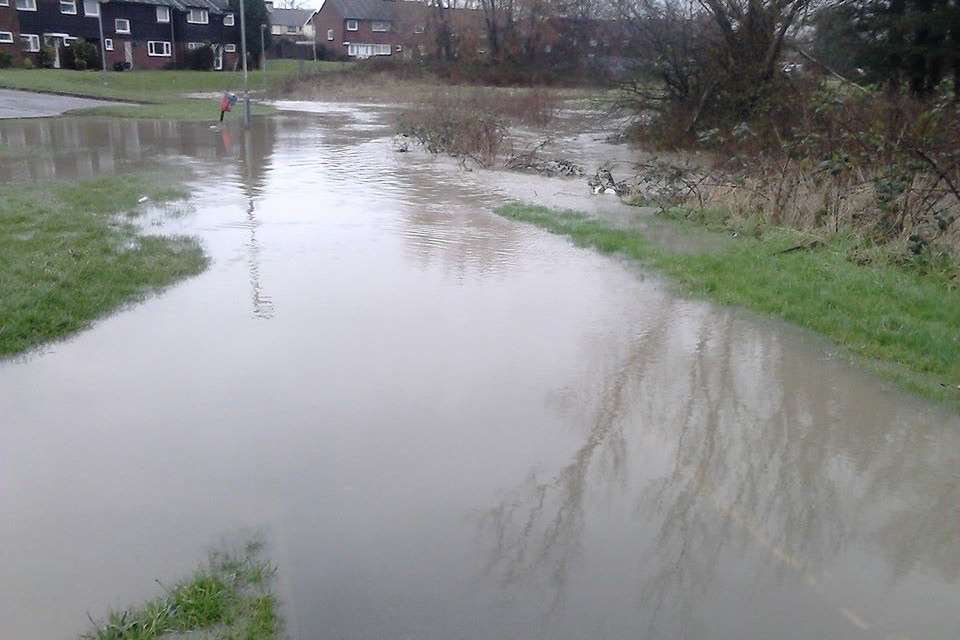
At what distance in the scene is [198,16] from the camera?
61.5m

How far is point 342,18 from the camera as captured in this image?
277 feet

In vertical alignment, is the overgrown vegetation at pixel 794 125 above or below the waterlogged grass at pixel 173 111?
above

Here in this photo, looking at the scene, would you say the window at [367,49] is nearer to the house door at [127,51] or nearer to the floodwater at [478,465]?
the house door at [127,51]

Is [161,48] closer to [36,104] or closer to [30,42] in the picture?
[30,42]

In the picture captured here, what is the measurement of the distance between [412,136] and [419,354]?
60.6 feet

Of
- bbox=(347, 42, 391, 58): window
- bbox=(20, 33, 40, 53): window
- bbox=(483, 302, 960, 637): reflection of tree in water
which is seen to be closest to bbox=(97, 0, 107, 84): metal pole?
bbox=(20, 33, 40, 53): window

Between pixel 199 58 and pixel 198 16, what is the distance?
12.8ft

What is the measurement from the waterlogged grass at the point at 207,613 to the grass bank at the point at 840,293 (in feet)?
16.6

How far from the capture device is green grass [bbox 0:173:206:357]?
7.44m

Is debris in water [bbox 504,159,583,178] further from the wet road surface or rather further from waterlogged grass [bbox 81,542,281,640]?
the wet road surface

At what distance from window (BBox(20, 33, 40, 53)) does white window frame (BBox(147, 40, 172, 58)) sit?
7.35 meters

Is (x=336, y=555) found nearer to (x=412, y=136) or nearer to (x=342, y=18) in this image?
(x=412, y=136)

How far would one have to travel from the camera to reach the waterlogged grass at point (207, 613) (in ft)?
12.2

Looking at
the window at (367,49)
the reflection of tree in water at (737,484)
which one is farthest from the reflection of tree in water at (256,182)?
the window at (367,49)
